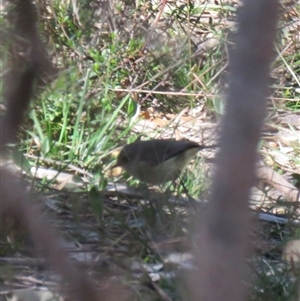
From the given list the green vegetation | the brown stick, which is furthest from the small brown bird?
the brown stick

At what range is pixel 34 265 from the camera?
2867mm

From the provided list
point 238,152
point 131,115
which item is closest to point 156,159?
point 131,115

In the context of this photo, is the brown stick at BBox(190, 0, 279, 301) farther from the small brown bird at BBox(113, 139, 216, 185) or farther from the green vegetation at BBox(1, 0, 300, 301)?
the small brown bird at BBox(113, 139, 216, 185)

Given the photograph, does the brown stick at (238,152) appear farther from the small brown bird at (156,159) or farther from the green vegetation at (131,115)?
the small brown bird at (156,159)

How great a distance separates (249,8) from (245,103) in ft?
0.28

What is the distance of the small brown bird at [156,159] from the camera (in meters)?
3.73

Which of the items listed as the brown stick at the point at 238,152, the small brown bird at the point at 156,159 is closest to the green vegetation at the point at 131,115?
the small brown bird at the point at 156,159

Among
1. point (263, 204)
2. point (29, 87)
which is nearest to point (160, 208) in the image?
point (263, 204)

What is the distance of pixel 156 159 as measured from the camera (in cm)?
394

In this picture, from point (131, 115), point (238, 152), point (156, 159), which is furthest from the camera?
point (131, 115)

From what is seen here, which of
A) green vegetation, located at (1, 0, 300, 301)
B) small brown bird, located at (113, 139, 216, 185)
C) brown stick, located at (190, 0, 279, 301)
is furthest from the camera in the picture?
small brown bird, located at (113, 139, 216, 185)

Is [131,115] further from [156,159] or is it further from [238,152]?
[238,152]

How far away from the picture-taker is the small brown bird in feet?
12.2

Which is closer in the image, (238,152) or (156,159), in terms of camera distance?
(238,152)
